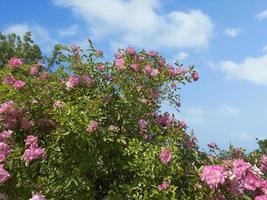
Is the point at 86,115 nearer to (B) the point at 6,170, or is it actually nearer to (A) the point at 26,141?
(A) the point at 26,141

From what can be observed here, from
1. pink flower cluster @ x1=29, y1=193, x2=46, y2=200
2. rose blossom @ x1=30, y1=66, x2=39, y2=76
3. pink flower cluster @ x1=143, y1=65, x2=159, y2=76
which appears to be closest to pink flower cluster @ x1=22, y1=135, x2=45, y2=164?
pink flower cluster @ x1=29, y1=193, x2=46, y2=200

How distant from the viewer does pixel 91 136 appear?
16.0 feet

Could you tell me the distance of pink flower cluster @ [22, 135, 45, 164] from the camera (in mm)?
4832

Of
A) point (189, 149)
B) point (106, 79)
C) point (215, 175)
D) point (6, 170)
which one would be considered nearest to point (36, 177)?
point (6, 170)

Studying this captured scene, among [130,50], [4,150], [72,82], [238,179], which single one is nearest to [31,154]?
[4,150]

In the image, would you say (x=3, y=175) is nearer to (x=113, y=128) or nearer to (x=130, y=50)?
(x=113, y=128)

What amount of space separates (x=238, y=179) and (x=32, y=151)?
6.33ft

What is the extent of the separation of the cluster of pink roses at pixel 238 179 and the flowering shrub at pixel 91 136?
399mm

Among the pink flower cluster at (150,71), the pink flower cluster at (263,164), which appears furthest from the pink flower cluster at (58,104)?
the pink flower cluster at (263,164)

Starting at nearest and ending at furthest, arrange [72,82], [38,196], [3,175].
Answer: [38,196]
[3,175]
[72,82]

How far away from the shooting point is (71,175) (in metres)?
4.99

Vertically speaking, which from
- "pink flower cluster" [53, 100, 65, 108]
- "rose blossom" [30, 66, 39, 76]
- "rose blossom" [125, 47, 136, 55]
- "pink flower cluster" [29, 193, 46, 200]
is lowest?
"pink flower cluster" [29, 193, 46, 200]

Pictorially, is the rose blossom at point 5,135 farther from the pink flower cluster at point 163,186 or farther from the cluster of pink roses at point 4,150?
the pink flower cluster at point 163,186

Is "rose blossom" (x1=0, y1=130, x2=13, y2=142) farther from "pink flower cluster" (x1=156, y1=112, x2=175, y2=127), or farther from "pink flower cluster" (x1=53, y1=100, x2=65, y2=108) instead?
"pink flower cluster" (x1=156, y1=112, x2=175, y2=127)
